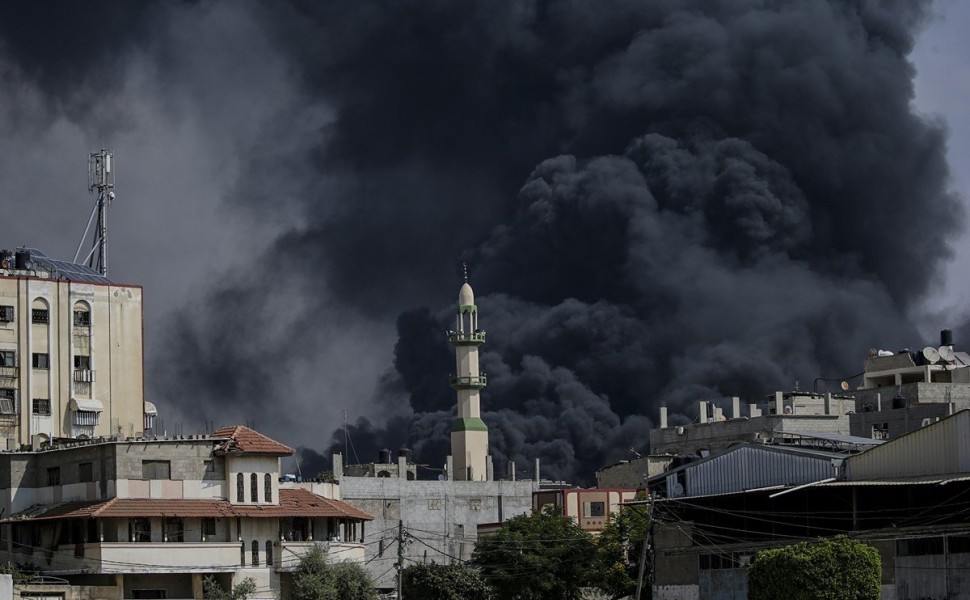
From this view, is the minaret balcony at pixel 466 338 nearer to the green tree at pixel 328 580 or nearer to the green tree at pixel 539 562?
the green tree at pixel 539 562

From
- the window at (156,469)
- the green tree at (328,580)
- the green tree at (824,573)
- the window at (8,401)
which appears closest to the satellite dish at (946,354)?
the green tree at (328,580)

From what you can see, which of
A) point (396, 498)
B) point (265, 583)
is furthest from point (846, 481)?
point (396, 498)

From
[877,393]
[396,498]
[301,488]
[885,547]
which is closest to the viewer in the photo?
[885,547]

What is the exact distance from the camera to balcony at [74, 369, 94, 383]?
116 m

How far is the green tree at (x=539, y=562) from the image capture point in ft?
333

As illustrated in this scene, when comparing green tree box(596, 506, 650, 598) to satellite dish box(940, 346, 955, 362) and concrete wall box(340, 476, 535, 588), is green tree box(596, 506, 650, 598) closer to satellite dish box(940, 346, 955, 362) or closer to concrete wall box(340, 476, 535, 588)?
concrete wall box(340, 476, 535, 588)

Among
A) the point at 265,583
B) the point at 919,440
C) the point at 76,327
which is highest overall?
the point at 76,327

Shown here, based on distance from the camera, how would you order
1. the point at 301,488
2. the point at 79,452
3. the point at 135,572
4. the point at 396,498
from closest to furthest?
the point at 135,572, the point at 79,452, the point at 301,488, the point at 396,498

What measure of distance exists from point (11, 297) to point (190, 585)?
31401 millimetres

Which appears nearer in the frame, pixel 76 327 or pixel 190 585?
pixel 190 585

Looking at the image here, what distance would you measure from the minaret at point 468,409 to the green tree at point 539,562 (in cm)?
4839

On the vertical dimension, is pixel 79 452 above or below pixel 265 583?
above

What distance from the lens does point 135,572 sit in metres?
89.2

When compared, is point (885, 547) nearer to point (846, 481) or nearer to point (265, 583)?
point (846, 481)
